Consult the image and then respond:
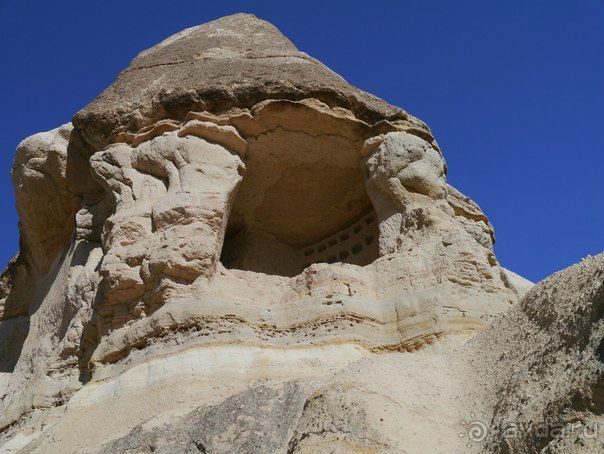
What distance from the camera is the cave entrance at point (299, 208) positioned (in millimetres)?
10367

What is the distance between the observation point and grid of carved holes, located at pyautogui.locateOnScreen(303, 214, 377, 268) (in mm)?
10711

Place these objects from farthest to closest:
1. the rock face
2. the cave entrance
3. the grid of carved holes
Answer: the grid of carved holes
the cave entrance
the rock face

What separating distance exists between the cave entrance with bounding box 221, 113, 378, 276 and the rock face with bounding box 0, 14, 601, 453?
0.03 metres

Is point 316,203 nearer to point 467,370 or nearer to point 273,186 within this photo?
point 273,186

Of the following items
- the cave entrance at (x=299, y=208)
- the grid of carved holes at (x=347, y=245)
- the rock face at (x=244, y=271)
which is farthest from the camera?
the grid of carved holes at (x=347, y=245)

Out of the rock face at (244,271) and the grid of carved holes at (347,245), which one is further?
the grid of carved holes at (347,245)

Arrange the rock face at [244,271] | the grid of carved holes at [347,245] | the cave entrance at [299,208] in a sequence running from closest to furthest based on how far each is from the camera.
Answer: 1. the rock face at [244,271]
2. the cave entrance at [299,208]
3. the grid of carved holes at [347,245]

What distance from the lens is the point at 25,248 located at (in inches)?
514

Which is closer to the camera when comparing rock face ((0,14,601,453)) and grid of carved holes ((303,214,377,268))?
rock face ((0,14,601,453))

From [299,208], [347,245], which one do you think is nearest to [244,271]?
[299,208]

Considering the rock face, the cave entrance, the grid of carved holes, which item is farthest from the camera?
the grid of carved holes

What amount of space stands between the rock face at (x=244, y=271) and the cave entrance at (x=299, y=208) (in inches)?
1.2

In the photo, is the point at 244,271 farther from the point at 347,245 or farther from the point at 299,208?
the point at 347,245

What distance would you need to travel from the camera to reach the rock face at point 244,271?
6.34 meters
